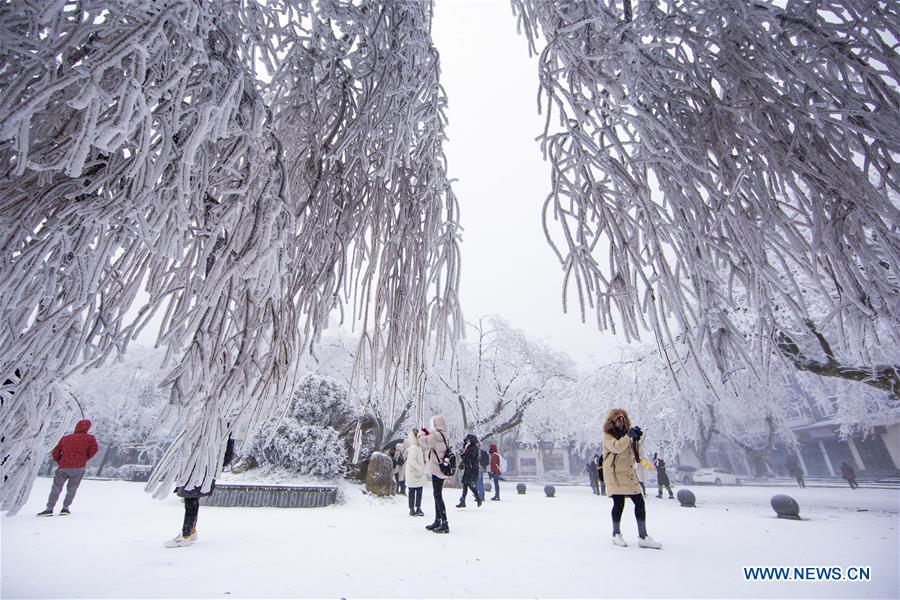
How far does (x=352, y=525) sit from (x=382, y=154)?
5531mm

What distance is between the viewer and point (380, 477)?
922 centimetres

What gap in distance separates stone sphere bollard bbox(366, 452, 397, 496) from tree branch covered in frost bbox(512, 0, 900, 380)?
9.00 meters

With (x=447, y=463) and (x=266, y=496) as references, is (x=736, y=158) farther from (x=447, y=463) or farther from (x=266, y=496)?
(x=266, y=496)

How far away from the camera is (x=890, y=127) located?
1.00 meters

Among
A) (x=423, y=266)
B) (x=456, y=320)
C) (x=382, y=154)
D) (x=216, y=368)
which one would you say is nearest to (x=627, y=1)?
(x=382, y=154)

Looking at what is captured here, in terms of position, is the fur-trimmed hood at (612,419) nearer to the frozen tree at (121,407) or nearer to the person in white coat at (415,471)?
the person in white coat at (415,471)

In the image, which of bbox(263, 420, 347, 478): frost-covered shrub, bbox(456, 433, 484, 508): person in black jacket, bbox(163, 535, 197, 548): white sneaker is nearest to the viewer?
bbox(163, 535, 197, 548): white sneaker

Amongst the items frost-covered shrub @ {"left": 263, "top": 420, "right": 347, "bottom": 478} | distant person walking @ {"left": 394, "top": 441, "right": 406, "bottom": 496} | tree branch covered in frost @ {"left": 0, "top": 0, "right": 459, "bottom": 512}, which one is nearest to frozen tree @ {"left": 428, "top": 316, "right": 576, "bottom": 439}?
distant person walking @ {"left": 394, "top": 441, "right": 406, "bottom": 496}

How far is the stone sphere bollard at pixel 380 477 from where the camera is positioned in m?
9.16

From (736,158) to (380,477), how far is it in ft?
30.8

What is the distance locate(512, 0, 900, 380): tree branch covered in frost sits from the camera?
1.03 m

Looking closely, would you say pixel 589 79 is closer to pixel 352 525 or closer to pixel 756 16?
pixel 756 16

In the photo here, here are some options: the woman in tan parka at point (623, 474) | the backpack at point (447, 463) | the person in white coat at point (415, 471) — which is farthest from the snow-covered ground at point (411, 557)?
the backpack at point (447, 463)

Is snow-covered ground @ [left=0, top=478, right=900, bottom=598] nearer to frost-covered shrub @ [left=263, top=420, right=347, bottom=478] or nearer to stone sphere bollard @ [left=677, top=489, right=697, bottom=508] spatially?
stone sphere bollard @ [left=677, top=489, right=697, bottom=508]
